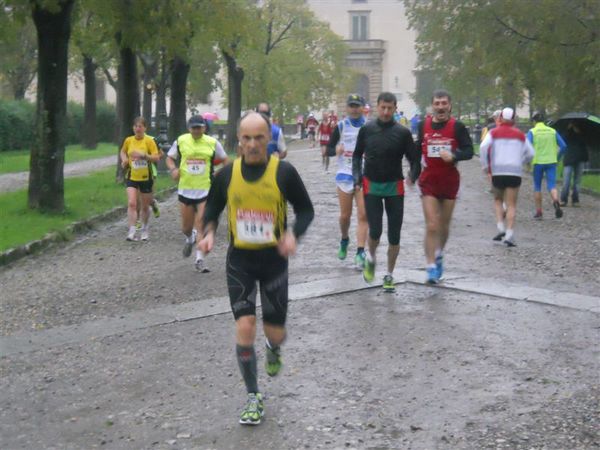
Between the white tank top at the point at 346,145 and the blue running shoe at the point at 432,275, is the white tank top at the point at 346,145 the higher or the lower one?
the higher one

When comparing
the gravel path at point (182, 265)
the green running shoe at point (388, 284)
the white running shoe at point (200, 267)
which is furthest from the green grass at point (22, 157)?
the green running shoe at point (388, 284)

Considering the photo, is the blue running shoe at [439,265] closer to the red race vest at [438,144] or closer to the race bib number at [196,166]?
the red race vest at [438,144]

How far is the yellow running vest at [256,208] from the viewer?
6430 mm

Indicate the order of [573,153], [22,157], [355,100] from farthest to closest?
[22,157] < [573,153] < [355,100]

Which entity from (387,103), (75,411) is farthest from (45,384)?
(387,103)

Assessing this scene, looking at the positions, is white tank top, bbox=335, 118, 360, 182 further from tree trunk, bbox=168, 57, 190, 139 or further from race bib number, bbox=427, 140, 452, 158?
tree trunk, bbox=168, 57, 190, 139

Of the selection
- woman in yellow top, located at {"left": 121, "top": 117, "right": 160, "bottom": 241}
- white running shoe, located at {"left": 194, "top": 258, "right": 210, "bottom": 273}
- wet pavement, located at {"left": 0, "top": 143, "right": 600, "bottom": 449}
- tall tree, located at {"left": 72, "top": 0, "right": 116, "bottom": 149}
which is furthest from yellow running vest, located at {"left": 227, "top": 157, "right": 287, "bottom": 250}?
tall tree, located at {"left": 72, "top": 0, "right": 116, "bottom": 149}

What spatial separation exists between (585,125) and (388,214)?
11418 mm

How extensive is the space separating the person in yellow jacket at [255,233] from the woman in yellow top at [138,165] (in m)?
9.13

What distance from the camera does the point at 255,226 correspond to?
6480 mm

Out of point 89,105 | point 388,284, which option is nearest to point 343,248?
point 388,284

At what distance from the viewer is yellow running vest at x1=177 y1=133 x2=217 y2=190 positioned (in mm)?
13094

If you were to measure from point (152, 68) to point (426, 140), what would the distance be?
20.2 meters

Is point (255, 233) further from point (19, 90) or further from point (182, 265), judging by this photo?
point (19, 90)
